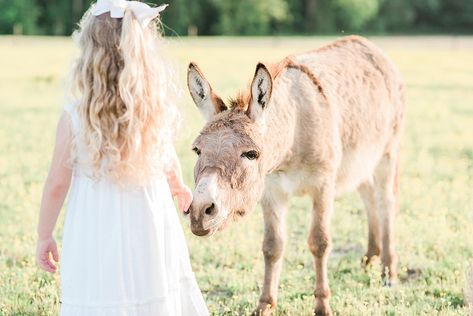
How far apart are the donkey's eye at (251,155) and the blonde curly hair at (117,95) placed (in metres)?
0.59

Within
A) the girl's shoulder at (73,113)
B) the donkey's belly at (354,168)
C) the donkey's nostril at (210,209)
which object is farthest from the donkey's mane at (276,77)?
the girl's shoulder at (73,113)

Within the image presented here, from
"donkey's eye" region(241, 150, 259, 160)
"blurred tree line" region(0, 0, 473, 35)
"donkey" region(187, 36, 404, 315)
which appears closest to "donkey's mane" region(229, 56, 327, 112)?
"donkey" region(187, 36, 404, 315)

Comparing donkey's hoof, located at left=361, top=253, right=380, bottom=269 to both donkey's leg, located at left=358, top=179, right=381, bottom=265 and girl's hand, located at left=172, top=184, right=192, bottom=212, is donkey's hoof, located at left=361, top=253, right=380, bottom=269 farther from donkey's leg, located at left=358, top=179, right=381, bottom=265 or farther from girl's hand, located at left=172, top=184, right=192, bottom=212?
girl's hand, located at left=172, top=184, right=192, bottom=212

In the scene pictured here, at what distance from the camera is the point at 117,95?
12.4ft

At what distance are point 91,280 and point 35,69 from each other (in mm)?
23085

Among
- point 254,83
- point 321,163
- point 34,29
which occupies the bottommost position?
point 34,29

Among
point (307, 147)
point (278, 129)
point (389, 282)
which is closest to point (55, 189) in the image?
point (278, 129)

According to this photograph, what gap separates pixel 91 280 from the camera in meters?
3.82

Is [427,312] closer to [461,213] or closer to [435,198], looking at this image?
[461,213]

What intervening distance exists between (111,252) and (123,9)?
3.69 ft

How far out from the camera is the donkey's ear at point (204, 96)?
443cm

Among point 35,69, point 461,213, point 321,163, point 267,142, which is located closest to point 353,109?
point 321,163

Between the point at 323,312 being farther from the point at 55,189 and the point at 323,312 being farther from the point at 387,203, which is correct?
the point at 55,189

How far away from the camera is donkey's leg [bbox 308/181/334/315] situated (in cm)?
528
